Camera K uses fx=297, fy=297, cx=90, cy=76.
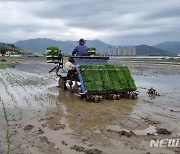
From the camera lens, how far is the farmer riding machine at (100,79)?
12148 millimetres

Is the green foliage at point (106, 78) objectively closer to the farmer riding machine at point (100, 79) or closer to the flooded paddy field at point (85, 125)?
the farmer riding machine at point (100, 79)

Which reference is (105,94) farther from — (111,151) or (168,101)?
(111,151)

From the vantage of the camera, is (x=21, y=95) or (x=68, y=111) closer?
(x=68, y=111)

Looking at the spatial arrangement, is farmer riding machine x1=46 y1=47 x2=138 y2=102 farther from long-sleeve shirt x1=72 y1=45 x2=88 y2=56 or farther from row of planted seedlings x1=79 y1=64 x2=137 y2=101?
long-sleeve shirt x1=72 y1=45 x2=88 y2=56

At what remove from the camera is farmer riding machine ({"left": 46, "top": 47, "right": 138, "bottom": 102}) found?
1215 centimetres

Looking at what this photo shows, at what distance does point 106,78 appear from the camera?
12742 millimetres

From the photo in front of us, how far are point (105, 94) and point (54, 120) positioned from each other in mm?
4202

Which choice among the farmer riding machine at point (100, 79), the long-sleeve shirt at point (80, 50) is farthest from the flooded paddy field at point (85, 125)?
the long-sleeve shirt at point (80, 50)

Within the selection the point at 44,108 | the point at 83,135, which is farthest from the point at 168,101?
the point at 83,135

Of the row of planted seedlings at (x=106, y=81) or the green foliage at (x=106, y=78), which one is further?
the green foliage at (x=106, y=78)

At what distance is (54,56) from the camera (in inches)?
642

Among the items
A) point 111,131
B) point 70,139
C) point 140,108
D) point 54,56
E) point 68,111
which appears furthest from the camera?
point 54,56

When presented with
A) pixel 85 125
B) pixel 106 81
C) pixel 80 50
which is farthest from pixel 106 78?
pixel 85 125

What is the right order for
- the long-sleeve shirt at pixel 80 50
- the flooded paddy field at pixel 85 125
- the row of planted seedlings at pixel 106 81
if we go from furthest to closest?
the long-sleeve shirt at pixel 80 50, the row of planted seedlings at pixel 106 81, the flooded paddy field at pixel 85 125
